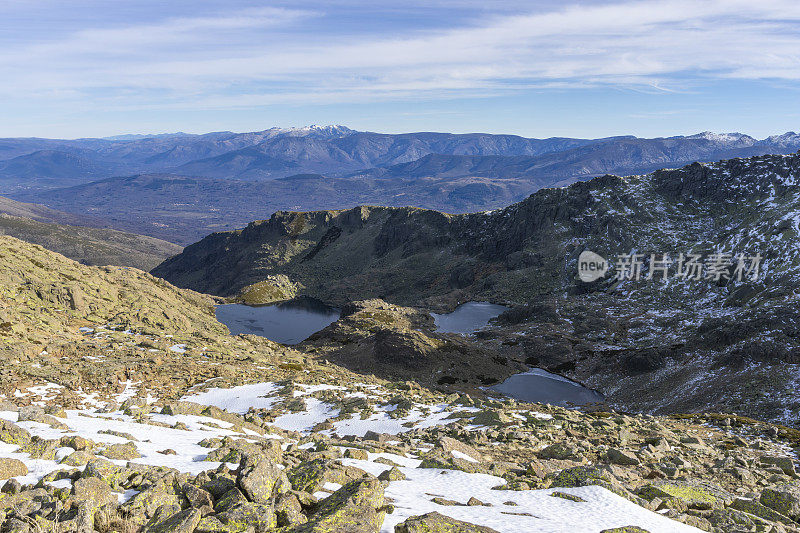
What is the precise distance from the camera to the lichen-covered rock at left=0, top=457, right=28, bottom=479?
54.9ft

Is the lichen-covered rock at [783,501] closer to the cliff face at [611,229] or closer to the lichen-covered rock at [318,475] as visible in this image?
the lichen-covered rock at [318,475]

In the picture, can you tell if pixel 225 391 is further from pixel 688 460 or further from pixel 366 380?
pixel 688 460

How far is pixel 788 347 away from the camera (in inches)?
2761

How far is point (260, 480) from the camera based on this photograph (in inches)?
644

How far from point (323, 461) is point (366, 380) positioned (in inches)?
1748

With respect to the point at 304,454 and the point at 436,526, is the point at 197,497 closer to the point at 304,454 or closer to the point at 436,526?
the point at 436,526

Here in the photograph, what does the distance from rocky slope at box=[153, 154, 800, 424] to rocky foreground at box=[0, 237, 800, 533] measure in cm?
2480

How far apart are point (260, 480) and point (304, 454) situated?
7682 mm

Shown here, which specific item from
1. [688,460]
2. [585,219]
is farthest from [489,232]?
[688,460]

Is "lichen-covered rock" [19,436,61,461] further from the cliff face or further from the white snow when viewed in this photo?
the cliff face

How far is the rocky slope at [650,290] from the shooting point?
72.8 meters

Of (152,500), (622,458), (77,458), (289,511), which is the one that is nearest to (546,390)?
(622,458)

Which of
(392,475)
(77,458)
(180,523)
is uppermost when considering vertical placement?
(180,523)

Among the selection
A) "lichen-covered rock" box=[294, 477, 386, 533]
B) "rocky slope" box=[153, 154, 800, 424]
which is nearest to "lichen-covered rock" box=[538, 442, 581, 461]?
"lichen-covered rock" box=[294, 477, 386, 533]
